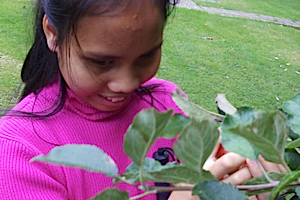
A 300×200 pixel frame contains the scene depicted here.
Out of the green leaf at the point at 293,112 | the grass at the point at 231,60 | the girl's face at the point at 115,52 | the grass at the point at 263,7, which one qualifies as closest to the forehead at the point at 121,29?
the girl's face at the point at 115,52

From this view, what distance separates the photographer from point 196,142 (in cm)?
24

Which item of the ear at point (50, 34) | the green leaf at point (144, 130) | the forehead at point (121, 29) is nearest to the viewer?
the green leaf at point (144, 130)

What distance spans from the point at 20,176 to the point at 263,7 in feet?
20.9

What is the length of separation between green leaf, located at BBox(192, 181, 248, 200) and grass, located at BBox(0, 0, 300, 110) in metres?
1.96

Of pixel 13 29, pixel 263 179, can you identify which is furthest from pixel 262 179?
pixel 13 29

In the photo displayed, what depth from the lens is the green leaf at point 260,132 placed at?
0.24 m

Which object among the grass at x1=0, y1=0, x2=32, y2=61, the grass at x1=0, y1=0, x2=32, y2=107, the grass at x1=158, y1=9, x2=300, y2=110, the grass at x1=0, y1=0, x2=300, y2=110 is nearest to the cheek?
the grass at x1=0, y1=0, x2=32, y2=107

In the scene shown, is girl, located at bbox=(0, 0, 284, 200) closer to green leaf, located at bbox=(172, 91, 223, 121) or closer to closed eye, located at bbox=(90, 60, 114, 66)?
closed eye, located at bbox=(90, 60, 114, 66)

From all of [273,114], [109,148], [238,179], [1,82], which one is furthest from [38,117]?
[1,82]

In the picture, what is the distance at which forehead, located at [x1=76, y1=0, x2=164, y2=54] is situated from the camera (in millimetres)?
660

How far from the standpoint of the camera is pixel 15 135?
0.78 m

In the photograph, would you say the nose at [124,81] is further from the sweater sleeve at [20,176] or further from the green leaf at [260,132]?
the green leaf at [260,132]

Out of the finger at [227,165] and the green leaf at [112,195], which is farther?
the finger at [227,165]

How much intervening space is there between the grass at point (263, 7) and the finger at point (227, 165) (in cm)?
509
